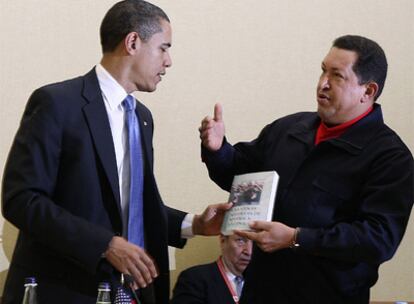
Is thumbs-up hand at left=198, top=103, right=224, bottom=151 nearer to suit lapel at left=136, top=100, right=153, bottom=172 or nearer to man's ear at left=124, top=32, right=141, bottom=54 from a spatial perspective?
suit lapel at left=136, top=100, right=153, bottom=172

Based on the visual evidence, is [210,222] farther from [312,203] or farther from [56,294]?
[56,294]

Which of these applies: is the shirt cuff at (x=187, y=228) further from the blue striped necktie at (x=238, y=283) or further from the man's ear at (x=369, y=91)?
the blue striped necktie at (x=238, y=283)

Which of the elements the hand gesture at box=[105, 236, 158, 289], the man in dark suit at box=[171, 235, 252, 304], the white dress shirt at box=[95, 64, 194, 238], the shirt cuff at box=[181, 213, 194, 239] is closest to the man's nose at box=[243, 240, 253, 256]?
the man in dark suit at box=[171, 235, 252, 304]

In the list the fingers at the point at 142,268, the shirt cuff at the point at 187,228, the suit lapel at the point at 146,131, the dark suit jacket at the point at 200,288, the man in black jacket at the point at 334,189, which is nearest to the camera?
the fingers at the point at 142,268

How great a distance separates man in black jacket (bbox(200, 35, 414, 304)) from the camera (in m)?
2.33

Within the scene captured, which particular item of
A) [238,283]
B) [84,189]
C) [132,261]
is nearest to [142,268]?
[132,261]

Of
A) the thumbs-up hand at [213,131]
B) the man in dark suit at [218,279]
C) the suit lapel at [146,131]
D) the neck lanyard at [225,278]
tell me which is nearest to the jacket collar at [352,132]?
the thumbs-up hand at [213,131]

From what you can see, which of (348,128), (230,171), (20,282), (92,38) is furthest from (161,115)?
(20,282)

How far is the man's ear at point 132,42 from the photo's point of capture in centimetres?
246

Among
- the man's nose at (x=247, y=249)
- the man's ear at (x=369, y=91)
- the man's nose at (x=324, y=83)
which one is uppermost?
the man's nose at (x=324, y=83)

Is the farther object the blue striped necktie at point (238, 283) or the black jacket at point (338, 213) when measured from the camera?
the blue striped necktie at point (238, 283)

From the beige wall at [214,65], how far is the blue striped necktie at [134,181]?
1.34 meters

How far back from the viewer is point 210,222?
8.54 ft

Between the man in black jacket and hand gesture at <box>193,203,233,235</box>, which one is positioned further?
hand gesture at <box>193,203,233,235</box>
